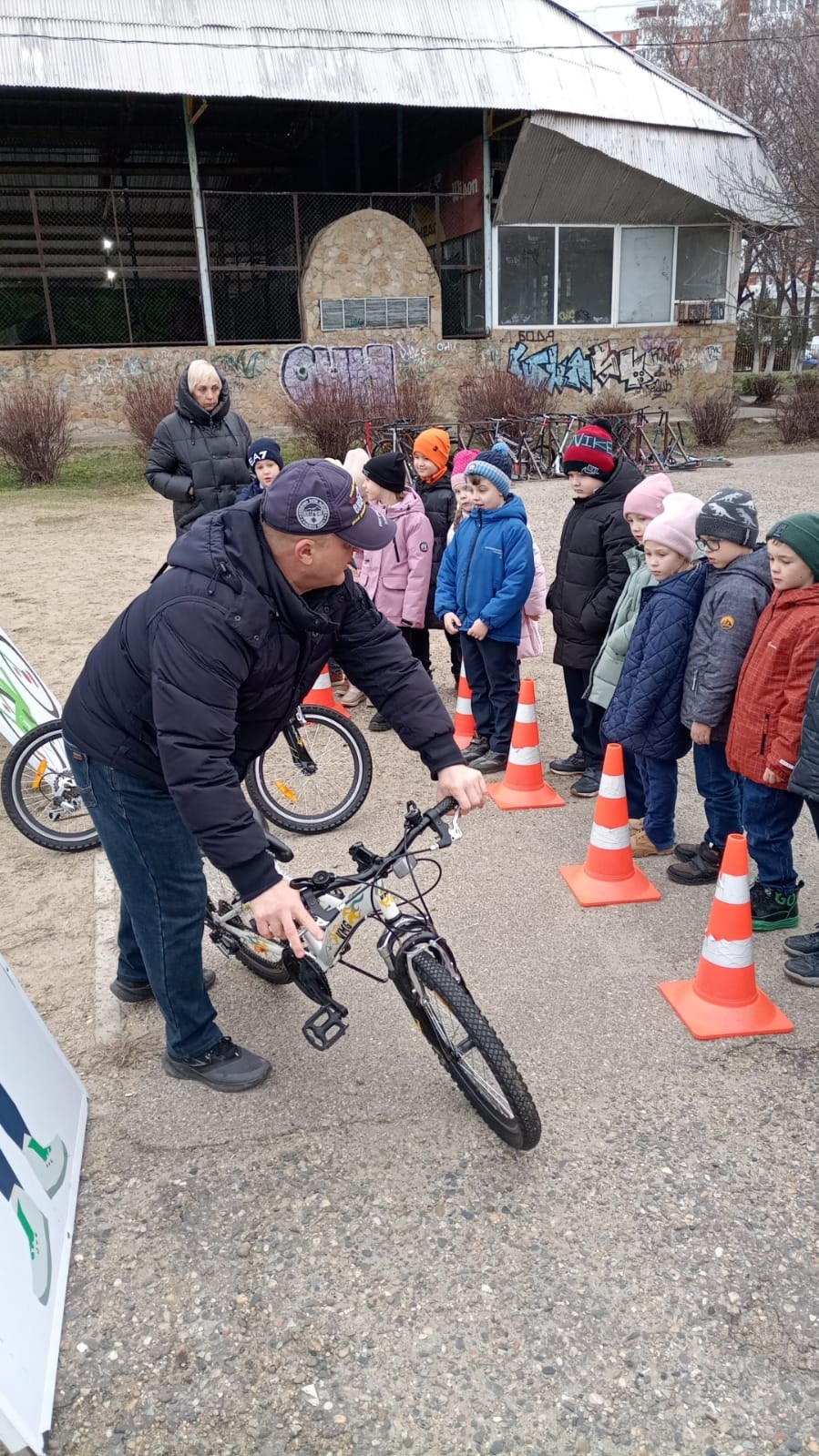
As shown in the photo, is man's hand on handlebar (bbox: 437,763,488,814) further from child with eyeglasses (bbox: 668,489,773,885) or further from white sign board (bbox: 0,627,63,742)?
white sign board (bbox: 0,627,63,742)

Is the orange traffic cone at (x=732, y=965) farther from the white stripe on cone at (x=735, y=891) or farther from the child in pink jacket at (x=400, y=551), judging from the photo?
the child in pink jacket at (x=400, y=551)

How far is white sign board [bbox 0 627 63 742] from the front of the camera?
515cm

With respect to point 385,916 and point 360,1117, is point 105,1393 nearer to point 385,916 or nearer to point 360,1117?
point 360,1117

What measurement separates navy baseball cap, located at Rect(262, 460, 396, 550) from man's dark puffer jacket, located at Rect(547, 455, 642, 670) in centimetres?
268

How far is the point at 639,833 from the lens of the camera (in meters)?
4.79

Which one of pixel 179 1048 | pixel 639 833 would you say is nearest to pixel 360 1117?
pixel 179 1048

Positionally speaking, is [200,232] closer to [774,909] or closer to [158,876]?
[774,909]

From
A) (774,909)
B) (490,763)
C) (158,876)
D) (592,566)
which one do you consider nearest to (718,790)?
(774,909)

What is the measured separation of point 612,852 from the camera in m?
4.36

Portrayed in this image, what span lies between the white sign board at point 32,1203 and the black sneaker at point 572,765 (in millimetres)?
3298

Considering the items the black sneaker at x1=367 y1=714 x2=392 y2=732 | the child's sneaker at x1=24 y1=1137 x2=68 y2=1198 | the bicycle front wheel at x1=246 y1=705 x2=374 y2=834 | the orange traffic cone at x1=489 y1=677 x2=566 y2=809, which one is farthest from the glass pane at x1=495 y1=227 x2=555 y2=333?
the child's sneaker at x1=24 y1=1137 x2=68 y2=1198

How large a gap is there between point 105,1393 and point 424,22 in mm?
25079

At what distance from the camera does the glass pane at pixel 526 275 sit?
2280 centimetres

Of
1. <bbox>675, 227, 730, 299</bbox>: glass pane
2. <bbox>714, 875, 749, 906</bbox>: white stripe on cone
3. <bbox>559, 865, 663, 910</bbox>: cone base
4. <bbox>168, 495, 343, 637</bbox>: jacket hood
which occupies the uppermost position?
<bbox>675, 227, 730, 299</bbox>: glass pane
